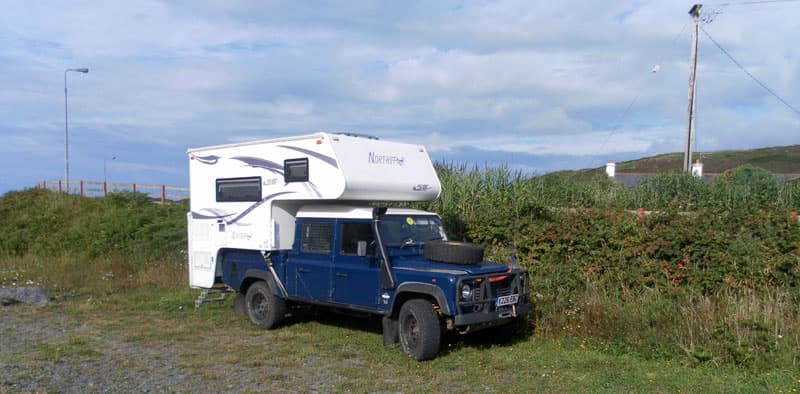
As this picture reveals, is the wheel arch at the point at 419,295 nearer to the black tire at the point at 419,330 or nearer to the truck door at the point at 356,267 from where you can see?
the black tire at the point at 419,330

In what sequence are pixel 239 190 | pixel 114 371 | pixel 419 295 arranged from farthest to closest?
pixel 239 190, pixel 419 295, pixel 114 371

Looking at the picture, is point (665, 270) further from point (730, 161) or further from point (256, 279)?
point (730, 161)

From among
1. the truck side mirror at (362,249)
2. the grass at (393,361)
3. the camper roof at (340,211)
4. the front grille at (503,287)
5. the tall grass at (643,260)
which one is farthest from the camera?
the camper roof at (340,211)

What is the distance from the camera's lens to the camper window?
32.3ft

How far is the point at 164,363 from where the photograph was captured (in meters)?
8.55

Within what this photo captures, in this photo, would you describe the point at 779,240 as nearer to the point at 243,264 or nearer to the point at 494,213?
the point at 494,213

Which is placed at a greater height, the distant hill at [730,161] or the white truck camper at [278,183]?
the distant hill at [730,161]

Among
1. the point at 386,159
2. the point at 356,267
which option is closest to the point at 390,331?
the point at 356,267

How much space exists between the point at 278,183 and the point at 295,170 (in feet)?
1.51

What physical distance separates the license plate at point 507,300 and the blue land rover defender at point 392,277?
0.01m

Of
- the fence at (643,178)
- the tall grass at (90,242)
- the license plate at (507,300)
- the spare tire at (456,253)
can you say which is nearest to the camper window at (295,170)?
the spare tire at (456,253)

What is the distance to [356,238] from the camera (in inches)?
369

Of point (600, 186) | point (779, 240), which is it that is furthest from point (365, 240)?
point (600, 186)

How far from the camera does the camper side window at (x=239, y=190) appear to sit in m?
10.7
